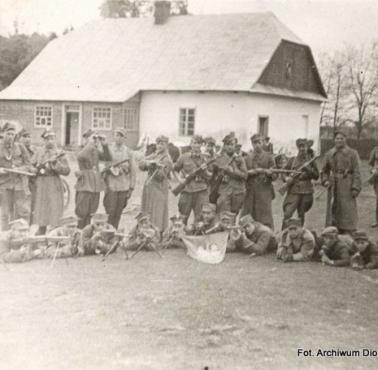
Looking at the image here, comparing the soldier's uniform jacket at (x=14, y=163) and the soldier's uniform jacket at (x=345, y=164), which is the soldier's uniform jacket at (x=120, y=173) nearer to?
the soldier's uniform jacket at (x=14, y=163)

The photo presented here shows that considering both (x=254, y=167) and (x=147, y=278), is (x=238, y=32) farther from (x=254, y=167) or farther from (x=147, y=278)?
(x=147, y=278)

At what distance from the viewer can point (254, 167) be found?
382 inches

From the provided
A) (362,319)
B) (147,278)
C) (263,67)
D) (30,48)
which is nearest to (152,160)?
(147,278)

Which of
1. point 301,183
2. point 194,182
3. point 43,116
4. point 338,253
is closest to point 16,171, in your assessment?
point 194,182

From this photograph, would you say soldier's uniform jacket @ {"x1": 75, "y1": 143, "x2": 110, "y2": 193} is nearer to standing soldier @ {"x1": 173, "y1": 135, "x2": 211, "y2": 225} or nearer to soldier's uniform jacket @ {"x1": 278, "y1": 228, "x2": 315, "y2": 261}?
standing soldier @ {"x1": 173, "y1": 135, "x2": 211, "y2": 225}

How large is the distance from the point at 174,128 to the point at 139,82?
7.73 ft

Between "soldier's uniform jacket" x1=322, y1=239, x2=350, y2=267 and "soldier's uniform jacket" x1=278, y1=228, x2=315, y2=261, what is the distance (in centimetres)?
20

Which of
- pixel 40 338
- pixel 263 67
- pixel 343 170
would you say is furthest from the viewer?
pixel 263 67

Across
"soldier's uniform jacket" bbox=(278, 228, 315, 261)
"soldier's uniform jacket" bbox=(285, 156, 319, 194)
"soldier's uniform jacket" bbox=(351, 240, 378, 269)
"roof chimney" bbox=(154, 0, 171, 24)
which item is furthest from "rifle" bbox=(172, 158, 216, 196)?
"roof chimney" bbox=(154, 0, 171, 24)

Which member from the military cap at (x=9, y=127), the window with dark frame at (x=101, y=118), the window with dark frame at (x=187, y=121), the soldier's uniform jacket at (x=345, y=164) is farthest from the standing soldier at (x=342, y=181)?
the window with dark frame at (x=101, y=118)

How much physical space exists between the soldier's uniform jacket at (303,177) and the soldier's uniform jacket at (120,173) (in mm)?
2448

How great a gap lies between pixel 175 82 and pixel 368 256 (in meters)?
18.0

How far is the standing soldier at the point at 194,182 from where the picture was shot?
9.45 meters

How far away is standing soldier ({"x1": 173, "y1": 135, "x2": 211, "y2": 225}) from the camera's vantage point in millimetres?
9445
